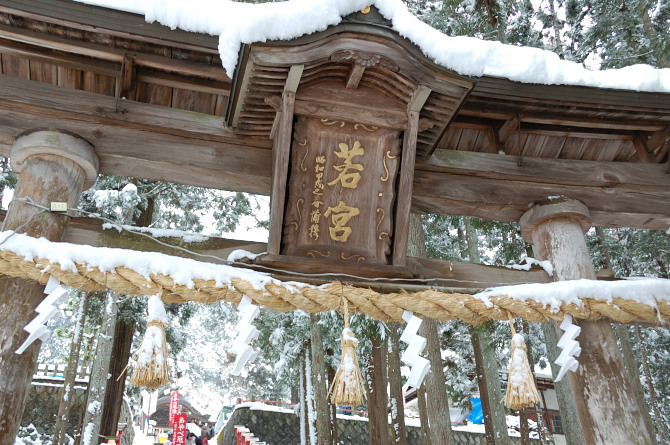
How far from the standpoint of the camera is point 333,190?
3.79m

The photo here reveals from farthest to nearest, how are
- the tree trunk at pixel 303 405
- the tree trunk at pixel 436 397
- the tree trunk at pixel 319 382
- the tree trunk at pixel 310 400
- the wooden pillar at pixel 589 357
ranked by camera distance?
the tree trunk at pixel 303 405, the tree trunk at pixel 310 400, the tree trunk at pixel 319 382, the tree trunk at pixel 436 397, the wooden pillar at pixel 589 357

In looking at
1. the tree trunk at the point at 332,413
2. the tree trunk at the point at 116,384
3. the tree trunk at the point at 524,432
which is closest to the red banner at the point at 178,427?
the tree trunk at the point at 116,384

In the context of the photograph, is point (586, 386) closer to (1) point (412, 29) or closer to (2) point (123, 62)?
(1) point (412, 29)

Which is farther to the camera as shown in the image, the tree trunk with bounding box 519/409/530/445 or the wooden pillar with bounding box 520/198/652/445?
the tree trunk with bounding box 519/409/530/445

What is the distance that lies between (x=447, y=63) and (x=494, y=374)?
29.1 feet

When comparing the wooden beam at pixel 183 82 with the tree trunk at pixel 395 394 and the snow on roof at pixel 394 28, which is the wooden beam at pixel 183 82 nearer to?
the snow on roof at pixel 394 28

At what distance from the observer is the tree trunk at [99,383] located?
8.87 meters

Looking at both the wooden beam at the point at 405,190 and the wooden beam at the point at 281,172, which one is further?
the wooden beam at the point at 405,190

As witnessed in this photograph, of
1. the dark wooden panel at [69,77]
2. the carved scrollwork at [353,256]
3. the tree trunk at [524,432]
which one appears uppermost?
the dark wooden panel at [69,77]

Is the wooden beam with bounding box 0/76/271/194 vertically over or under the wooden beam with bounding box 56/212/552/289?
over

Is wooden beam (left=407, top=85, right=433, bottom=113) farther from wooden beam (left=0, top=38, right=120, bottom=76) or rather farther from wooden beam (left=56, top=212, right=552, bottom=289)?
wooden beam (left=0, top=38, right=120, bottom=76)

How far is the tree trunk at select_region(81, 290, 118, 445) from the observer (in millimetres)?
8867

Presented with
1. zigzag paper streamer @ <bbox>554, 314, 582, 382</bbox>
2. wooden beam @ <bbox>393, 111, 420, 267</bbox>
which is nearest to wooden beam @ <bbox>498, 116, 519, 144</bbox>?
wooden beam @ <bbox>393, 111, 420, 267</bbox>

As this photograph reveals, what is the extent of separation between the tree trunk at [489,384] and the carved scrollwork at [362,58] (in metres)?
7.17
